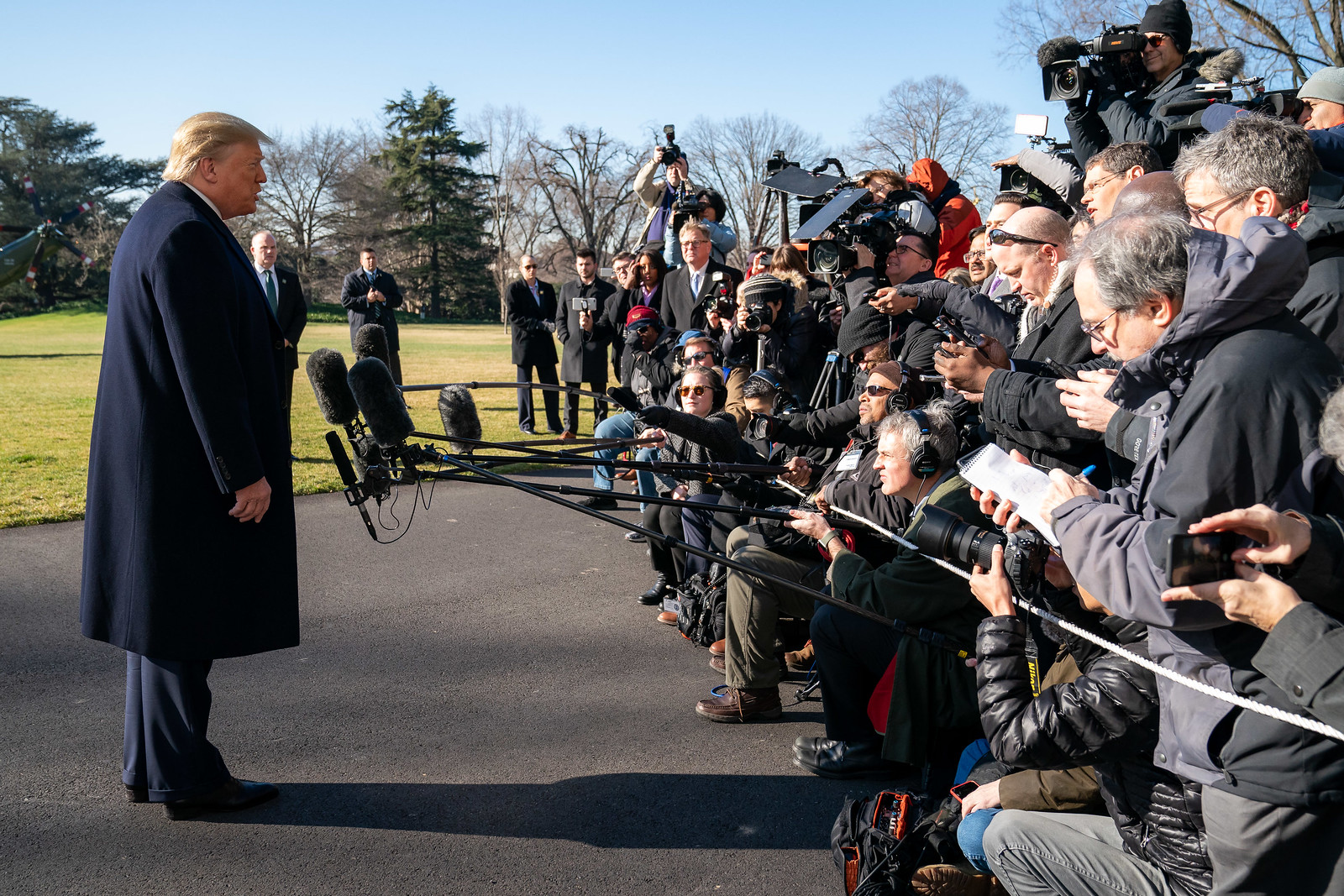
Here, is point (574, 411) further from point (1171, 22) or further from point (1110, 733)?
point (1110, 733)

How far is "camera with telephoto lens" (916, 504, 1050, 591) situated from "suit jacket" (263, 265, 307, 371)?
8.30 m

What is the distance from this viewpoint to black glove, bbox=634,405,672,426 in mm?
3623

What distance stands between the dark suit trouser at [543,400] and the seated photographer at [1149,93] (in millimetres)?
7896

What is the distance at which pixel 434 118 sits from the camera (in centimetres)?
5900

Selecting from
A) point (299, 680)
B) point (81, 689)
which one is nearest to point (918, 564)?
point (299, 680)

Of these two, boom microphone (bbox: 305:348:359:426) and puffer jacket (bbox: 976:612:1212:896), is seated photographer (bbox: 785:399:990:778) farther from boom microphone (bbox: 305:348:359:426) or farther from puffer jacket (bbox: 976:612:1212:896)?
boom microphone (bbox: 305:348:359:426)

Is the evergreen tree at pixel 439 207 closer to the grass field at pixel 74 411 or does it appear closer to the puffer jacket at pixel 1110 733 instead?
the grass field at pixel 74 411

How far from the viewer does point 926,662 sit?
3.40m

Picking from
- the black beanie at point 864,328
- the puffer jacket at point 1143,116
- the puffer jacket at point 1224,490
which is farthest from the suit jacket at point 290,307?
the puffer jacket at point 1224,490

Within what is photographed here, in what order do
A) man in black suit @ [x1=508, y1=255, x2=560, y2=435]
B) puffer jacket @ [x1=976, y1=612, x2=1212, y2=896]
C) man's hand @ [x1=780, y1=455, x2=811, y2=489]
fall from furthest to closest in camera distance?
man in black suit @ [x1=508, y1=255, x2=560, y2=435] < man's hand @ [x1=780, y1=455, x2=811, y2=489] < puffer jacket @ [x1=976, y1=612, x2=1212, y2=896]

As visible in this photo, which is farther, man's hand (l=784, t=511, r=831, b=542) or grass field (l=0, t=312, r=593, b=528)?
grass field (l=0, t=312, r=593, b=528)

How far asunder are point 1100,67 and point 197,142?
13.6 feet

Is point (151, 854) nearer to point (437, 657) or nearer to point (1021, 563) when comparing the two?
point (437, 657)

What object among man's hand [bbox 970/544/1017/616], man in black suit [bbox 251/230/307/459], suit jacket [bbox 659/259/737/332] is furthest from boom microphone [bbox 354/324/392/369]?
man in black suit [bbox 251/230/307/459]
